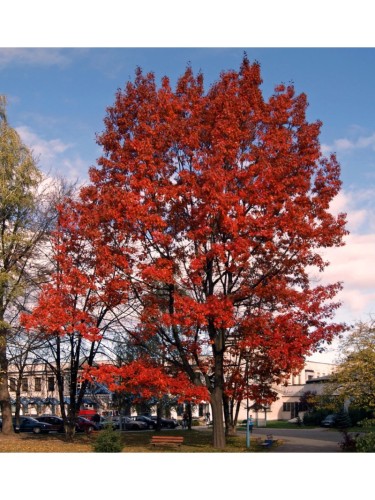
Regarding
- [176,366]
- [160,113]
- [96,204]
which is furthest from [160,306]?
[160,113]

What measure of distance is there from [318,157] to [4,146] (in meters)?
15.3

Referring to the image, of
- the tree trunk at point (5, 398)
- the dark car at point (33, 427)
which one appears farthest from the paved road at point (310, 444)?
the dark car at point (33, 427)

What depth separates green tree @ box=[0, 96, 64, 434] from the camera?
96.5 ft

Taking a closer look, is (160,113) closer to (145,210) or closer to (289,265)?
(145,210)

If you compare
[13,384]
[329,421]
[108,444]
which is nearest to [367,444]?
[108,444]

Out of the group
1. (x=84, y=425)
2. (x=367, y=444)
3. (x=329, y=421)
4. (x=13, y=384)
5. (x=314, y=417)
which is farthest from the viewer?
(x=314, y=417)

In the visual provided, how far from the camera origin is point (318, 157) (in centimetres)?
2391

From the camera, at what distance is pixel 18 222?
30922 mm

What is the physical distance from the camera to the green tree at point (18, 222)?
29406mm

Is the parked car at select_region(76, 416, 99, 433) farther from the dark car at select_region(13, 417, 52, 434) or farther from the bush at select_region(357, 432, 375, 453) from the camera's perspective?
the bush at select_region(357, 432, 375, 453)

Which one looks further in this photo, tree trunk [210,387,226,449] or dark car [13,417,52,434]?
dark car [13,417,52,434]

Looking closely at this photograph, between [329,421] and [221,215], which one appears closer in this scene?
[221,215]

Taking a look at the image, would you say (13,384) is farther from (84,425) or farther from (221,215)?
(221,215)

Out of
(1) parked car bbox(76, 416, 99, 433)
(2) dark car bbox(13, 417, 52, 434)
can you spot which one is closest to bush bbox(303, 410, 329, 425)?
(1) parked car bbox(76, 416, 99, 433)
